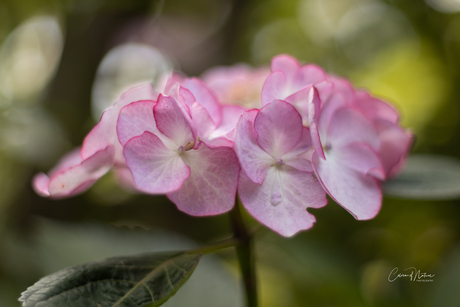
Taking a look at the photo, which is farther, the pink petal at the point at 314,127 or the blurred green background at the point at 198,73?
the blurred green background at the point at 198,73

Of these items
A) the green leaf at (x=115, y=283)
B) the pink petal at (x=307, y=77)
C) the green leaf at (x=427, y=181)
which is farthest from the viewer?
the green leaf at (x=427, y=181)

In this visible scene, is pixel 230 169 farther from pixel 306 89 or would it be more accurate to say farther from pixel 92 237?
pixel 92 237

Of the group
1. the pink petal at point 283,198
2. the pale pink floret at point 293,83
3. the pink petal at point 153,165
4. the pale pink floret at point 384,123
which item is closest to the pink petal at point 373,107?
the pale pink floret at point 384,123

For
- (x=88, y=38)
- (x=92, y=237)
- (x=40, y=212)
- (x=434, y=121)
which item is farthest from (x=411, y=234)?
(x=88, y=38)

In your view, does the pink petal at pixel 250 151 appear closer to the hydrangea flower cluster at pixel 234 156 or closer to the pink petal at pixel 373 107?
the hydrangea flower cluster at pixel 234 156

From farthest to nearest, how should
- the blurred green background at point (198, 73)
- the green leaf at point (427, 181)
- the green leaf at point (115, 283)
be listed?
the blurred green background at point (198, 73) < the green leaf at point (427, 181) < the green leaf at point (115, 283)

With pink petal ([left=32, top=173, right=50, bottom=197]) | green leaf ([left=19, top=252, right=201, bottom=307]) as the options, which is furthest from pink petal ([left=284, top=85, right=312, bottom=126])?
pink petal ([left=32, top=173, right=50, bottom=197])

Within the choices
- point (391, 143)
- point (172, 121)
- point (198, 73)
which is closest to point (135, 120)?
point (172, 121)
